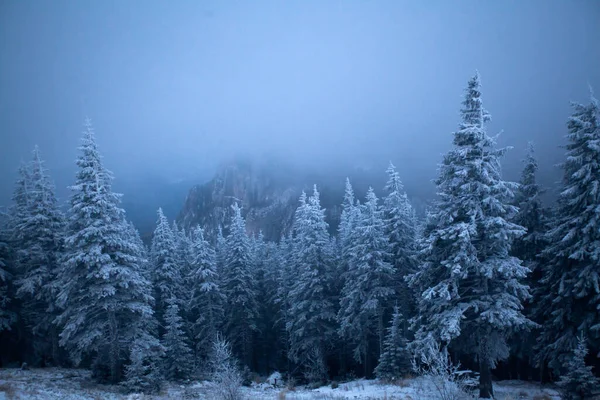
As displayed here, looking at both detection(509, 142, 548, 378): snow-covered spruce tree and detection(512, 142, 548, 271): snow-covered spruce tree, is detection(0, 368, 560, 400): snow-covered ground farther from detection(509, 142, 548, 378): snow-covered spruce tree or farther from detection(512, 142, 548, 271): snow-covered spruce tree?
detection(512, 142, 548, 271): snow-covered spruce tree

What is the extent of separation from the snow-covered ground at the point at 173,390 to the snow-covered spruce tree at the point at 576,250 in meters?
2.92

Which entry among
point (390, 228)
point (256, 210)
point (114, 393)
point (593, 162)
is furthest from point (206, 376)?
point (256, 210)

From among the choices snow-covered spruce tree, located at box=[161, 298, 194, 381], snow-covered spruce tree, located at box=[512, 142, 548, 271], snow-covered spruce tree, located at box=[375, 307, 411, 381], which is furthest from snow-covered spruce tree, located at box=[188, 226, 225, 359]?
snow-covered spruce tree, located at box=[512, 142, 548, 271]

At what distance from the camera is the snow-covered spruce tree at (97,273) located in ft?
56.5

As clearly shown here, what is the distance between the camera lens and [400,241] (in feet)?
76.6

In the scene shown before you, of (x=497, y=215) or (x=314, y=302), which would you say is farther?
(x=314, y=302)

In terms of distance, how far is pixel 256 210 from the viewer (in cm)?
18475

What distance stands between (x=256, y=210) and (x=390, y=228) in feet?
539

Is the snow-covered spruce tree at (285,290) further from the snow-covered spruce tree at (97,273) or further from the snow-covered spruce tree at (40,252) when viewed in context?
the snow-covered spruce tree at (40,252)

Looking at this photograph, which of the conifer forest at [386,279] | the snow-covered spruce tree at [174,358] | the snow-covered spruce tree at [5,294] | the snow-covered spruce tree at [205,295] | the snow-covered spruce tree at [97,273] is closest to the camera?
the conifer forest at [386,279]

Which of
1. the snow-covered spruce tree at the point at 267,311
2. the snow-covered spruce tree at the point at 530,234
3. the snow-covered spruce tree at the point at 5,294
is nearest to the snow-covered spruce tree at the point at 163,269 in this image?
the snow-covered spruce tree at the point at 267,311

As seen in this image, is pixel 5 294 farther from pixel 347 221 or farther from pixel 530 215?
pixel 530 215

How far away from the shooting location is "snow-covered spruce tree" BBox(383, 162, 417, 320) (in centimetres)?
2292

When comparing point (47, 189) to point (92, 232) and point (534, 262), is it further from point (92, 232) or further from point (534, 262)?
point (534, 262)
